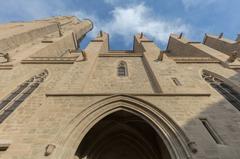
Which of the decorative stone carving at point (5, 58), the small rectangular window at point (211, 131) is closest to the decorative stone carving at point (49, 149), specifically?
the small rectangular window at point (211, 131)

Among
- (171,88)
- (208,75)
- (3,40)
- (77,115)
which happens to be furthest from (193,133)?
(3,40)

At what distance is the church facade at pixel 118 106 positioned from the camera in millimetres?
4734

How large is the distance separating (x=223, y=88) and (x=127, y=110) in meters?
4.99

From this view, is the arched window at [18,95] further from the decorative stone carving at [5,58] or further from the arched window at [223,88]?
the arched window at [223,88]

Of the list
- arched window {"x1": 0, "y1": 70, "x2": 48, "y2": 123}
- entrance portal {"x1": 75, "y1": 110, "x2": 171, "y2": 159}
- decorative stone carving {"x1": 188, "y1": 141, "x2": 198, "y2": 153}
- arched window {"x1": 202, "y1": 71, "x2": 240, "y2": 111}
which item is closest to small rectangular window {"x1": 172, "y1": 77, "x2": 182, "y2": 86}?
entrance portal {"x1": 75, "y1": 110, "x2": 171, "y2": 159}

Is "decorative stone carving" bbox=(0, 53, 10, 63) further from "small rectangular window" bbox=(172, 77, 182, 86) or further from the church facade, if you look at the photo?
"small rectangular window" bbox=(172, 77, 182, 86)

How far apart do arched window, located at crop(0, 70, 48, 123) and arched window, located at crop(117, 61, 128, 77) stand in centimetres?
354

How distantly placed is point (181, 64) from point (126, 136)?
16.1ft

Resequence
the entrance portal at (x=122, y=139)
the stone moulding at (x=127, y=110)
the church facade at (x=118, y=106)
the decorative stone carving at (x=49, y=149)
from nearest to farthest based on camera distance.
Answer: the decorative stone carving at (x=49, y=149) < the stone moulding at (x=127, y=110) < the church facade at (x=118, y=106) < the entrance portal at (x=122, y=139)

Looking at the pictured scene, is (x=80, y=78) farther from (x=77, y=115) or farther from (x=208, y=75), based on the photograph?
(x=208, y=75)

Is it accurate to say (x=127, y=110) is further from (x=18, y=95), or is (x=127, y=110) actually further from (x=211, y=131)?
(x=18, y=95)

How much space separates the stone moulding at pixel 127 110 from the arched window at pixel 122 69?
3.15 metres

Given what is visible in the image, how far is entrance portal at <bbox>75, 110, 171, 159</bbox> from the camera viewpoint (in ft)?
23.7

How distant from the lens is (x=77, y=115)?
543 cm
